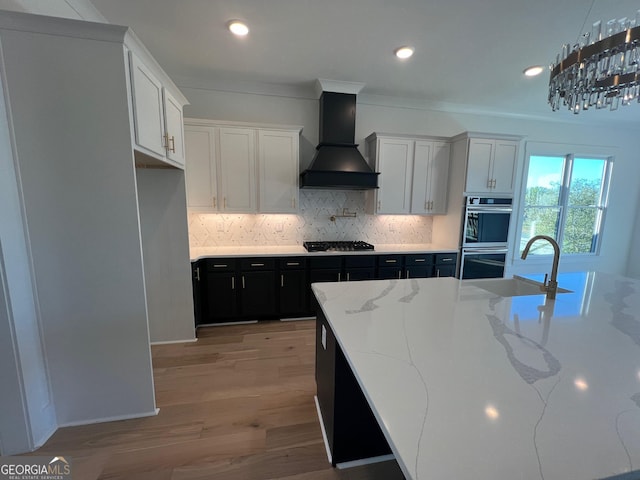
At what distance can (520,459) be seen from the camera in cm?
55

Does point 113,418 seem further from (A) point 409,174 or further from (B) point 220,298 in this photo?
(A) point 409,174

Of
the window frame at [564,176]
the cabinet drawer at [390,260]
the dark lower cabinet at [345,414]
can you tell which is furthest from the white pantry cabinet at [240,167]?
the window frame at [564,176]

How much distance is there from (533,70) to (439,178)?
1438mm

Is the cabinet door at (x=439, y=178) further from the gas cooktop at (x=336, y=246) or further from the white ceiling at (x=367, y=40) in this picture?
the gas cooktop at (x=336, y=246)

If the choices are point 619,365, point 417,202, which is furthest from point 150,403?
point 417,202

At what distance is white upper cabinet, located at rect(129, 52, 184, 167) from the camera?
1.63m

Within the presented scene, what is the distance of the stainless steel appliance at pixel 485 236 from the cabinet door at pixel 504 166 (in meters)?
0.18

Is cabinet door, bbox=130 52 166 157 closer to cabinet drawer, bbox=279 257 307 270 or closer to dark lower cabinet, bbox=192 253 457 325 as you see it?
dark lower cabinet, bbox=192 253 457 325

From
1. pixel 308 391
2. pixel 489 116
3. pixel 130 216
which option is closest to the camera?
pixel 130 216

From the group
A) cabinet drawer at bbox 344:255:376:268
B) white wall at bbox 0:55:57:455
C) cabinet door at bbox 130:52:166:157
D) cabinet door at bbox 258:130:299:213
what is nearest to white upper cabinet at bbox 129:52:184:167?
cabinet door at bbox 130:52:166:157

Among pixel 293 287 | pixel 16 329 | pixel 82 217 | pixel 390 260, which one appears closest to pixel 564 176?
pixel 390 260

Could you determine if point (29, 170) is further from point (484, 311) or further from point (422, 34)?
point (422, 34)

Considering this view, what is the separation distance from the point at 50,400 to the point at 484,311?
2683 mm

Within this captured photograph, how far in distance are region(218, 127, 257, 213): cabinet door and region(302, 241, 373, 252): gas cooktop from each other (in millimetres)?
881
